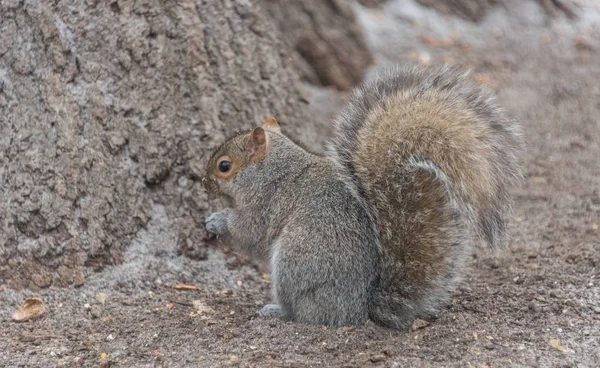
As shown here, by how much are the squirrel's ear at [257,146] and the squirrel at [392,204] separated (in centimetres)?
1

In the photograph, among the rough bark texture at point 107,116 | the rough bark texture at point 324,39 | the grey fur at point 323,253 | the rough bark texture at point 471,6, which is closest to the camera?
the grey fur at point 323,253

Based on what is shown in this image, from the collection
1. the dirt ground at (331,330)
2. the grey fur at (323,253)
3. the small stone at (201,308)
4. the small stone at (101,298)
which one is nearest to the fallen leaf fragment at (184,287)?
the dirt ground at (331,330)

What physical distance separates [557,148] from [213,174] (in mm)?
2474

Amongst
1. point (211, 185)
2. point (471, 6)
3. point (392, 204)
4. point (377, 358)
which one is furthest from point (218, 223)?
point (471, 6)

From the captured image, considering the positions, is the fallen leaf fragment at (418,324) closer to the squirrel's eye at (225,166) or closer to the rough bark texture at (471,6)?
the squirrel's eye at (225,166)

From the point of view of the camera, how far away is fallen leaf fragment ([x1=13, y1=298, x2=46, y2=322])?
2561 mm

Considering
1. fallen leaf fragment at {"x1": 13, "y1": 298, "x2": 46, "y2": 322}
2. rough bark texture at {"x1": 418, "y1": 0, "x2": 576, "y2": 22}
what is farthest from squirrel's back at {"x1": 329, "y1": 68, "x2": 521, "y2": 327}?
rough bark texture at {"x1": 418, "y1": 0, "x2": 576, "y2": 22}

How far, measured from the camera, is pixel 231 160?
2869mm

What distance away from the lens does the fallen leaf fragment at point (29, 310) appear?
101 inches

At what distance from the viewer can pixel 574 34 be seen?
20.8ft

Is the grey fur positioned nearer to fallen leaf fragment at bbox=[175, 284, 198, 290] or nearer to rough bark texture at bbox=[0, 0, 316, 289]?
fallen leaf fragment at bbox=[175, 284, 198, 290]

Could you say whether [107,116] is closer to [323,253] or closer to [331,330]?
[323,253]

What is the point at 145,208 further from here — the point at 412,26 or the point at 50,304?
the point at 412,26

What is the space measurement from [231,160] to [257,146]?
132 millimetres
